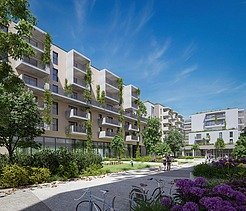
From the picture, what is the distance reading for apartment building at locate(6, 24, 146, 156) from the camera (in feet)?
110

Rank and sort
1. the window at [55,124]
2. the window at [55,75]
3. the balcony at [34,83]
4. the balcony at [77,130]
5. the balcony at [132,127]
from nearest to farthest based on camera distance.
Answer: the balcony at [34,83] < the window at [55,124] < the window at [55,75] < the balcony at [77,130] < the balcony at [132,127]

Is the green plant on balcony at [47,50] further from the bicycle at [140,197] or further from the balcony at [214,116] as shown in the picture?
the balcony at [214,116]

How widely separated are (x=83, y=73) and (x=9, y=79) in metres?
33.7

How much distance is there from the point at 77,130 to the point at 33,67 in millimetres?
11671

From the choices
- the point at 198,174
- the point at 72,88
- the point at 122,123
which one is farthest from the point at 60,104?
the point at 198,174

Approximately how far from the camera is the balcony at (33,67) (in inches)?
1208

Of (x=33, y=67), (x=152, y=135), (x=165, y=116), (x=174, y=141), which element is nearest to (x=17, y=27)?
(x=33, y=67)

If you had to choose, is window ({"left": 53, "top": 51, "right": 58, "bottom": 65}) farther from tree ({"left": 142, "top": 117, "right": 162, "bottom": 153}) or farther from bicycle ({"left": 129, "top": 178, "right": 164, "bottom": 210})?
bicycle ({"left": 129, "top": 178, "right": 164, "bottom": 210})

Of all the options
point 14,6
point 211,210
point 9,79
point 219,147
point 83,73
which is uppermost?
point 83,73

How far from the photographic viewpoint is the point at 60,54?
39469 mm

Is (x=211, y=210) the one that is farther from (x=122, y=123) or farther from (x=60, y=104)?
(x=122, y=123)

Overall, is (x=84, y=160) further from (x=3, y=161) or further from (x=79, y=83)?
(x=79, y=83)

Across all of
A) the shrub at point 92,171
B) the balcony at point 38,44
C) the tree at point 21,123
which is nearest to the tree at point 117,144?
the balcony at point 38,44

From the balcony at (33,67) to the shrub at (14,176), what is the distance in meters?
18.0
